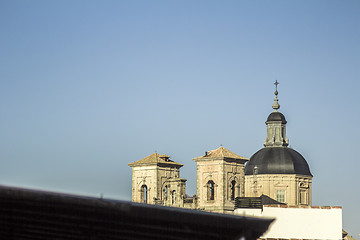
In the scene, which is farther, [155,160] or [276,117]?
[276,117]

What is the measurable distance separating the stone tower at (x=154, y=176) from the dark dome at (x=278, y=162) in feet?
30.8

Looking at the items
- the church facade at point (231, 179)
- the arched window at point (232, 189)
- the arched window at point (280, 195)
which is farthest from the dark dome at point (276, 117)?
the arched window at point (232, 189)

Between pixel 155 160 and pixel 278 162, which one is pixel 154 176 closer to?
pixel 155 160

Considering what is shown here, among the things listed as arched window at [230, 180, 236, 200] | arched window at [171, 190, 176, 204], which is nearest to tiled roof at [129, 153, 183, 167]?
arched window at [171, 190, 176, 204]

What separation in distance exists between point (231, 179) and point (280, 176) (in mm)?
5668

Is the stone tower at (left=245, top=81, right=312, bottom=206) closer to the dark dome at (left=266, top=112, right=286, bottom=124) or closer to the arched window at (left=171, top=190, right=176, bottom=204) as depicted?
the dark dome at (left=266, top=112, right=286, bottom=124)

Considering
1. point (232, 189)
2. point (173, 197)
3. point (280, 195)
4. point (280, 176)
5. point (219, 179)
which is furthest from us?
point (232, 189)

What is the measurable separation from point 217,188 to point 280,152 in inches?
351

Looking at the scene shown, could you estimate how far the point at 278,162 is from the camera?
9244 cm

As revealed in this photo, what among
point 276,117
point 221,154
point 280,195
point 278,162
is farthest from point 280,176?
point 276,117

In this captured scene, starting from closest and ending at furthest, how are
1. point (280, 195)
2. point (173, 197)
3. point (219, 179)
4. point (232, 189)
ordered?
point (173, 197)
point (219, 179)
point (280, 195)
point (232, 189)

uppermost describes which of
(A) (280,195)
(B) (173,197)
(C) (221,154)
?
(C) (221,154)

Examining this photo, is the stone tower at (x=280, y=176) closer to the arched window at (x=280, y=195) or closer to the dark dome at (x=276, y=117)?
the arched window at (x=280, y=195)

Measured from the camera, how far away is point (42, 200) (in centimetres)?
1485
